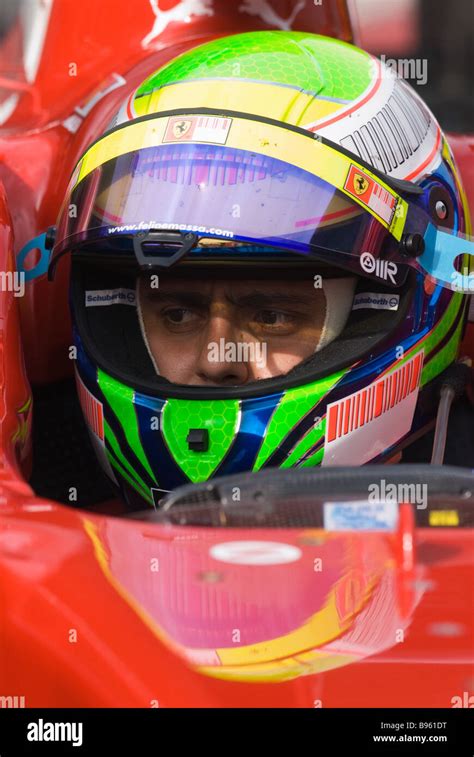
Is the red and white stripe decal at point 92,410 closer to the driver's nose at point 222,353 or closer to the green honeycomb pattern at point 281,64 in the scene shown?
the driver's nose at point 222,353

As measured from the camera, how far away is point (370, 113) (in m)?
1.78

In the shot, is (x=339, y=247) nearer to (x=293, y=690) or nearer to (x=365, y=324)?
(x=365, y=324)

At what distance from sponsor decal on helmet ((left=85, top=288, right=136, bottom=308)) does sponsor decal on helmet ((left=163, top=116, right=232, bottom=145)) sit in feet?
1.04

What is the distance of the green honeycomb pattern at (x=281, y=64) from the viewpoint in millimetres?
1784

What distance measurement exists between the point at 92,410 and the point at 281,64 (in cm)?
62

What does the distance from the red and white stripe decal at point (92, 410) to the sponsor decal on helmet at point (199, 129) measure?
42 cm

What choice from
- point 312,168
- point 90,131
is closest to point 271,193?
point 312,168

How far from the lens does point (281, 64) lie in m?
1.81

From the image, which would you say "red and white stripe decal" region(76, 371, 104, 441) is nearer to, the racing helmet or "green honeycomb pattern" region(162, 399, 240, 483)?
the racing helmet

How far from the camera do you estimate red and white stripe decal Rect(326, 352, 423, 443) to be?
1.71m
